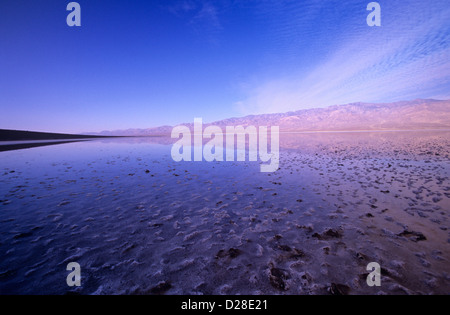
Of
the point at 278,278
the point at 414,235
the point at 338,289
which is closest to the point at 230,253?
the point at 278,278

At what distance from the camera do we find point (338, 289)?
128 inches

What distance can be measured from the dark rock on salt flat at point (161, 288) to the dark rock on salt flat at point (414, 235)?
6.13m

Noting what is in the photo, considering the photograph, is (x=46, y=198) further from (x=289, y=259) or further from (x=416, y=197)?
(x=416, y=197)

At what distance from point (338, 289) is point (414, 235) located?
347 centimetres

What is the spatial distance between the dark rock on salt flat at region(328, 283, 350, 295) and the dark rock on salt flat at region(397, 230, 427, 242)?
300cm

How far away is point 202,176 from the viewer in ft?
39.3

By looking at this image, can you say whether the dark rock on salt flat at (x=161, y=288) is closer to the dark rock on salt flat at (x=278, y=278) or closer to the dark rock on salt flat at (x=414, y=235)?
the dark rock on salt flat at (x=278, y=278)

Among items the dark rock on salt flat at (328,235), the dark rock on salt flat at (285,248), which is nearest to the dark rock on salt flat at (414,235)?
the dark rock on salt flat at (328,235)

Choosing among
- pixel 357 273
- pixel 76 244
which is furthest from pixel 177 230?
pixel 357 273

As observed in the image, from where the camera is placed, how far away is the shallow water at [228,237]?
11.4ft

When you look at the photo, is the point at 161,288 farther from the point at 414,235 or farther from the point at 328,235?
the point at 414,235

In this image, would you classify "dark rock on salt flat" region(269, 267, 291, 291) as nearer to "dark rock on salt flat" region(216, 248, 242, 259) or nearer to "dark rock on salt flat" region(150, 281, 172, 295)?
"dark rock on salt flat" region(216, 248, 242, 259)

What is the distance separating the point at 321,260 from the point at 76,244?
6192 millimetres
